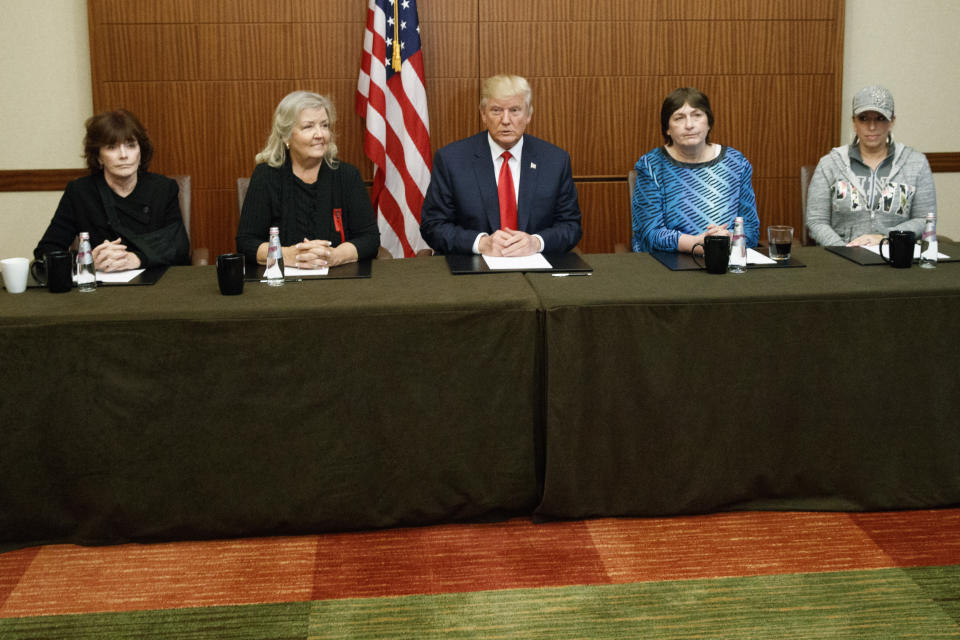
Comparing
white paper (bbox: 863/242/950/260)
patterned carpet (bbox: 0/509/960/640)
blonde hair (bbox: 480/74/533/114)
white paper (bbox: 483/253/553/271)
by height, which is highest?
blonde hair (bbox: 480/74/533/114)

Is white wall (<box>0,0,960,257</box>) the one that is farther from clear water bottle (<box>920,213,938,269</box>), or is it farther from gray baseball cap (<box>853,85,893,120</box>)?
clear water bottle (<box>920,213,938,269</box>)

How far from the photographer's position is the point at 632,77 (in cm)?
482

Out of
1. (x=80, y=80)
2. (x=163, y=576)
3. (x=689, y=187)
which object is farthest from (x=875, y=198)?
(x=80, y=80)

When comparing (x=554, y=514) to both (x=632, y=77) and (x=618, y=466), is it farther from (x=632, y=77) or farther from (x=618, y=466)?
(x=632, y=77)

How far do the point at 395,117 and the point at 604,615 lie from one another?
10.2 feet

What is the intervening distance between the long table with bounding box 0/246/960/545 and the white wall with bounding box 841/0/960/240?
Answer: 108 inches

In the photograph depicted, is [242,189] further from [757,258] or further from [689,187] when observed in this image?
[757,258]

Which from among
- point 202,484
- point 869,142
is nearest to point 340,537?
point 202,484

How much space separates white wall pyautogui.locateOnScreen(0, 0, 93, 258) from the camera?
461 cm

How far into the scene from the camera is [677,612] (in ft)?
7.18

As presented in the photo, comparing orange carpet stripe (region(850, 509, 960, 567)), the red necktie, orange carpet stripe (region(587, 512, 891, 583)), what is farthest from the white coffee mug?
orange carpet stripe (region(850, 509, 960, 567))

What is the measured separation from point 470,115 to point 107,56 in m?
1.87

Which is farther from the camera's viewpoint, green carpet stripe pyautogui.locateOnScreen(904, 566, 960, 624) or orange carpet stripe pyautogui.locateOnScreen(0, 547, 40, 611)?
orange carpet stripe pyautogui.locateOnScreen(0, 547, 40, 611)

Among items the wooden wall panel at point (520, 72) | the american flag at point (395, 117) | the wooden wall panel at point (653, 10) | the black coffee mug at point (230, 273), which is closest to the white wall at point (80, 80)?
the wooden wall panel at point (520, 72)
